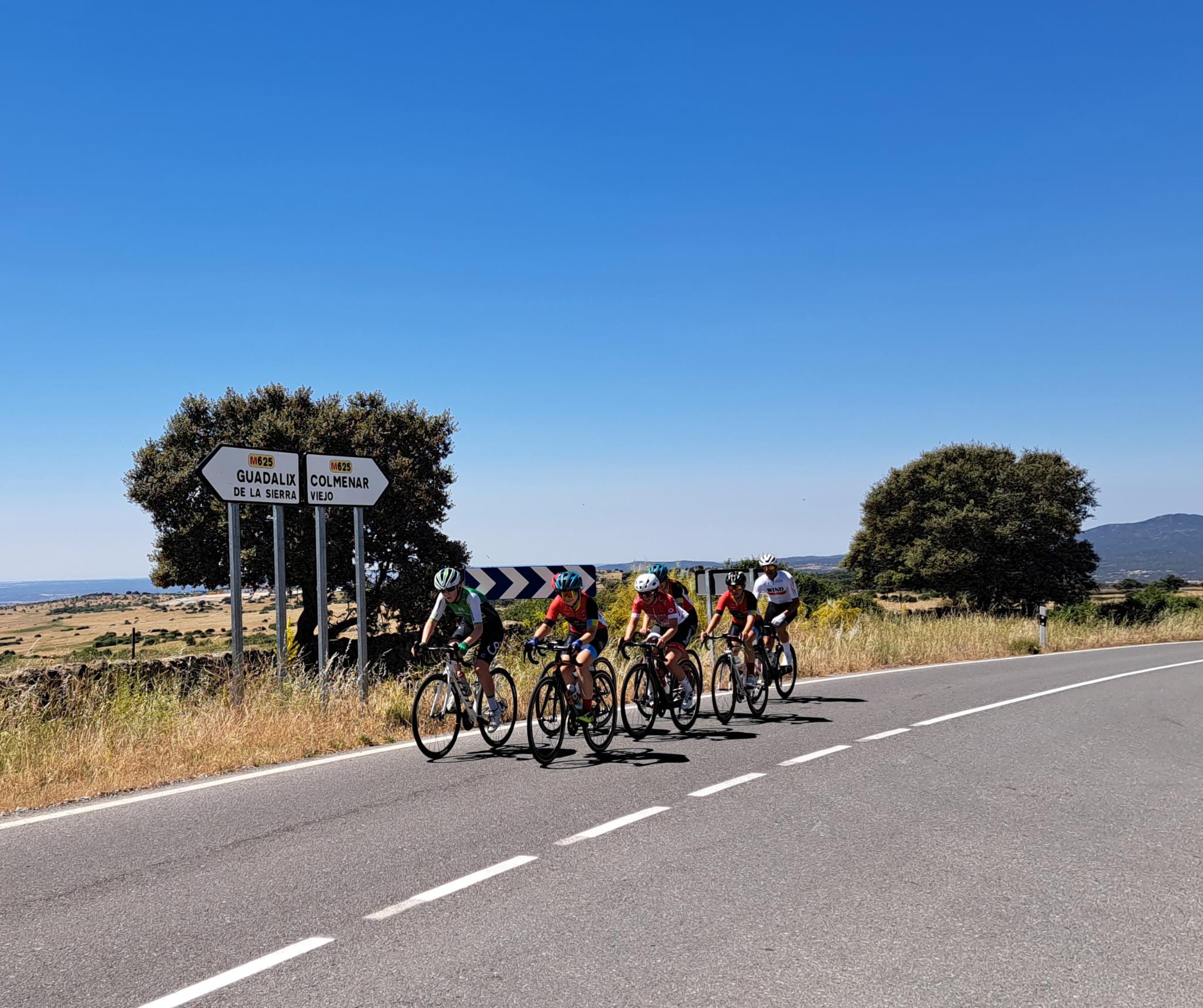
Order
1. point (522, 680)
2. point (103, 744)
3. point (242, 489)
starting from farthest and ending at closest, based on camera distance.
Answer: point (522, 680) < point (242, 489) < point (103, 744)

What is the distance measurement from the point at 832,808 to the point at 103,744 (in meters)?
6.34

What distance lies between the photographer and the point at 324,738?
9.44 metres

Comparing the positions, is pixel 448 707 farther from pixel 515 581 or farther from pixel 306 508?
pixel 306 508

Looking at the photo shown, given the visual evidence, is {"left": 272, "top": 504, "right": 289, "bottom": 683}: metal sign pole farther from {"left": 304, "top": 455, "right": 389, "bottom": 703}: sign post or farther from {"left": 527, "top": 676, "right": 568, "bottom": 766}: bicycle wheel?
{"left": 527, "top": 676, "right": 568, "bottom": 766}: bicycle wheel

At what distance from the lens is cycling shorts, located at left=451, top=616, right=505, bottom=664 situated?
8.92m

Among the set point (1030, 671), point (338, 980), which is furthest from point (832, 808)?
point (1030, 671)

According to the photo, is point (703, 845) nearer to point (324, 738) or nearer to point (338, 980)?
point (338, 980)

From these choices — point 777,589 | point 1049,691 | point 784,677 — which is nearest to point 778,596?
point 777,589

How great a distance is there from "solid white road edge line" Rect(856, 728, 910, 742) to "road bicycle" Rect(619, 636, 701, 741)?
179 cm

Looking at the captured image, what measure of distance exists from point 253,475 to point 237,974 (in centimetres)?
744

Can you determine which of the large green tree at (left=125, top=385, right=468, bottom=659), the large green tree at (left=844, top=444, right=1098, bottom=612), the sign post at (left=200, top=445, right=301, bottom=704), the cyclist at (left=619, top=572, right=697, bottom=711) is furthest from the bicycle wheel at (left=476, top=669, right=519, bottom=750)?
the large green tree at (left=844, top=444, right=1098, bottom=612)

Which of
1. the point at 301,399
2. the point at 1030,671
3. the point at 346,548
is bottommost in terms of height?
the point at 1030,671

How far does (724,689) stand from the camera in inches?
468

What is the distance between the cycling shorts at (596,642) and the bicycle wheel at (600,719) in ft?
0.69
